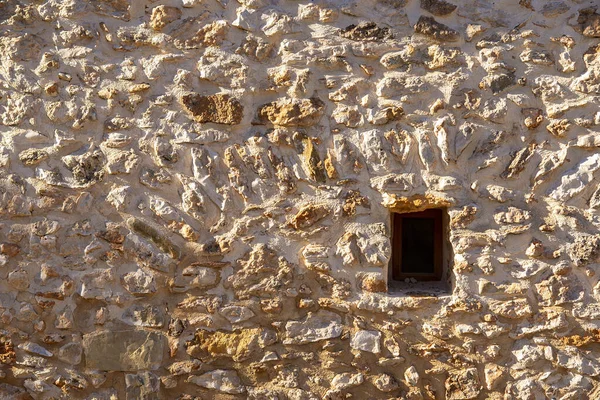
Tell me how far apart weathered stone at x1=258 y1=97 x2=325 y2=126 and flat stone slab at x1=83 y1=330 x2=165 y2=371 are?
45.3 inches

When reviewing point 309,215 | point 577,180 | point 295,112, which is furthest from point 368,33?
point 577,180

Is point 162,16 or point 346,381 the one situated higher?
point 162,16

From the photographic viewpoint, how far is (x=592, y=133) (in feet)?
11.3

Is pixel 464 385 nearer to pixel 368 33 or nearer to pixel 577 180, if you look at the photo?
pixel 577 180

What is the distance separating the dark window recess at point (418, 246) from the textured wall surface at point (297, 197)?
0.47ft

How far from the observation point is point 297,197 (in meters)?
3.50

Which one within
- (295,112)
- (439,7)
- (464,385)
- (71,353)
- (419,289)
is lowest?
(464,385)

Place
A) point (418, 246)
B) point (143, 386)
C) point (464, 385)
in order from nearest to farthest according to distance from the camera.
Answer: point (464, 385)
point (143, 386)
point (418, 246)

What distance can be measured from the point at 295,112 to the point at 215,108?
377mm

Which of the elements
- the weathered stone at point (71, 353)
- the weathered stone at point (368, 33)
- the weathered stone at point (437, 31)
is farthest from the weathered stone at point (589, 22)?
the weathered stone at point (71, 353)

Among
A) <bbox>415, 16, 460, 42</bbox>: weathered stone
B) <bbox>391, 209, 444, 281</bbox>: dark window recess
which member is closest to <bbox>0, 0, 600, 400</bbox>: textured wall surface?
<bbox>415, 16, 460, 42</bbox>: weathered stone

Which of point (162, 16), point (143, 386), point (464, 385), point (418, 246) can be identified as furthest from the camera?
point (418, 246)

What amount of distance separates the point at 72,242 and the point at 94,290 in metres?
0.25

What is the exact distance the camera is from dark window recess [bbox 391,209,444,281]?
3.69m
